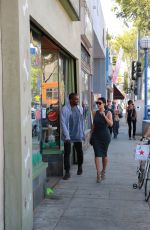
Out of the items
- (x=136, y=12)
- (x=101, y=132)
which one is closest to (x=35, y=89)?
(x=101, y=132)

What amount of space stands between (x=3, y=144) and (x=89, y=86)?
476 inches

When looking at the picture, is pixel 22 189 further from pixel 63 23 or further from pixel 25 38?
pixel 63 23

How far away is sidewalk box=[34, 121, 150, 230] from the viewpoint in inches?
242

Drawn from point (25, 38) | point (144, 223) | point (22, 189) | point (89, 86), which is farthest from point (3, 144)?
point (89, 86)

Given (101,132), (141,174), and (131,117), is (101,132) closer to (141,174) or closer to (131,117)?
(141,174)

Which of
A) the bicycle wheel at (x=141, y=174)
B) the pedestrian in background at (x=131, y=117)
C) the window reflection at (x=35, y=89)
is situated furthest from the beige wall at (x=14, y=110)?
the pedestrian in background at (x=131, y=117)

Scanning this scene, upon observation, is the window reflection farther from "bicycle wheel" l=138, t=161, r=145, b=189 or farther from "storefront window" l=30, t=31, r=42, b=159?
"bicycle wheel" l=138, t=161, r=145, b=189

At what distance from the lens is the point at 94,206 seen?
718cm

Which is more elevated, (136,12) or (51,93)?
(136,12)

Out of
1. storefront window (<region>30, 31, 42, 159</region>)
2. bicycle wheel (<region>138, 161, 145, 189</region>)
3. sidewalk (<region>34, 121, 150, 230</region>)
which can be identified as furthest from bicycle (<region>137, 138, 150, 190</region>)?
storefront window (<region>30, 31, 42, 159</region>)

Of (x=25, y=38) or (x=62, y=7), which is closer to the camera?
(x=25, y=38)

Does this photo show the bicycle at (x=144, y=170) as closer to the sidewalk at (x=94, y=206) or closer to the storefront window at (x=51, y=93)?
the sidewalk at (x=94, y=206)

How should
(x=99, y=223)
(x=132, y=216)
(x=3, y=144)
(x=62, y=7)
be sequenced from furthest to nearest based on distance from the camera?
(x=62, y=7), (x=132, y=216), (x=99, y=223), (x=3, y=144)

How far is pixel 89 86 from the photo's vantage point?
56.1ft
